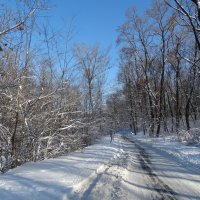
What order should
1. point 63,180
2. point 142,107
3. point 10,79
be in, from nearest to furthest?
point 63,180
point 10,79
point 142,107

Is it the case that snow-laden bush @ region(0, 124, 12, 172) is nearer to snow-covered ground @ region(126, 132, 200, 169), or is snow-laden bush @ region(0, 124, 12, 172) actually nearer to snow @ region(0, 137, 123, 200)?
snow @ region(0, 137, 123, 200)

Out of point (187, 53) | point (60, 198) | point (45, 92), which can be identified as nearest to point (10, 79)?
point (45, 92)

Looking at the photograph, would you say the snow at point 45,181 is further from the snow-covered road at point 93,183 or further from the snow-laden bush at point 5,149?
the snow-laden bush at point 5,149

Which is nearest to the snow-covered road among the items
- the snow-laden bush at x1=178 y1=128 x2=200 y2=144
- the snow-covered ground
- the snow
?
the snow

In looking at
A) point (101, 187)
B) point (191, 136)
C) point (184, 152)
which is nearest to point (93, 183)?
point (101, 187)

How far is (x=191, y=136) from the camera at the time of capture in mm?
24109

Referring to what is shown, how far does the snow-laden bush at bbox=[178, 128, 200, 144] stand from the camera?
2275cm

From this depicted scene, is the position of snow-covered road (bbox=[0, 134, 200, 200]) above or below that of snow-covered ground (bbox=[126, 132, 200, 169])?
below

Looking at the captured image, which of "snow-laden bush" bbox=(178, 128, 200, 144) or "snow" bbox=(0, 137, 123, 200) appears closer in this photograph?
"snow" bbox=(0, 137, 123, 200)

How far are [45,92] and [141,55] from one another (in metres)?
26.5

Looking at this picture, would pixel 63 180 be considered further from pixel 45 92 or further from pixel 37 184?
pixel 45 92

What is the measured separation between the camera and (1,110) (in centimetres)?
1238

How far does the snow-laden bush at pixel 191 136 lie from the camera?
2275cm

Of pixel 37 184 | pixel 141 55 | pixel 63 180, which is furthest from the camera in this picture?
pixel 141 55
